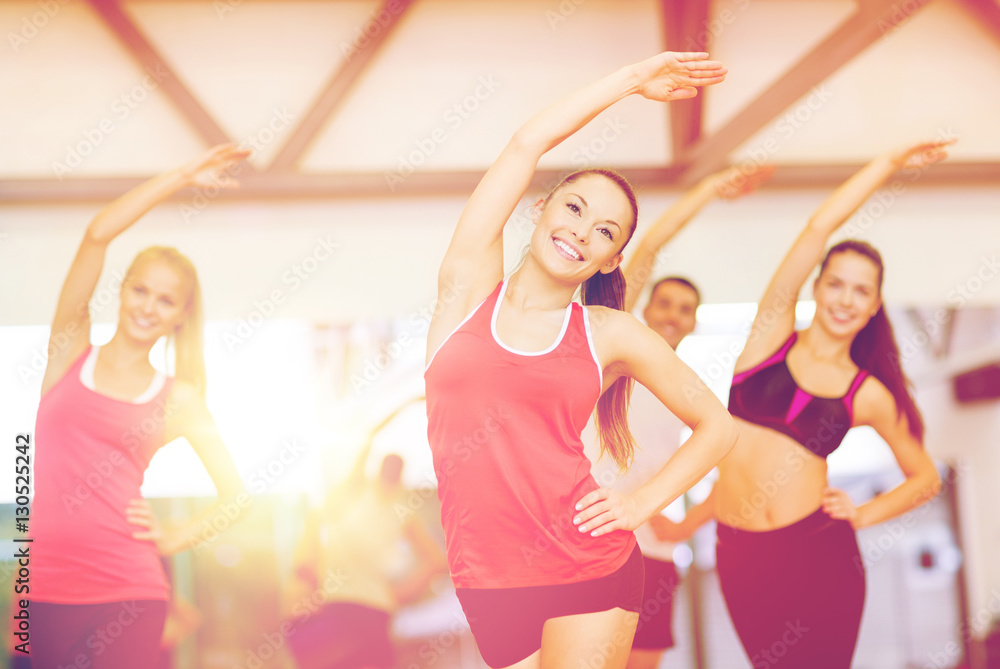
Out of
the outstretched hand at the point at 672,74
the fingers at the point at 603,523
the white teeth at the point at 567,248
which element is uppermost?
the outstretched hand at the point at 672,74

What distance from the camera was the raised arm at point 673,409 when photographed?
257 centimetres

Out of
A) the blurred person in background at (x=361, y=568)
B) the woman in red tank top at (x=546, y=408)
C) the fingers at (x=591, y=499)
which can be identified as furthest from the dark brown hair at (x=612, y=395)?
the blurred person in background at (x=361, y=568)

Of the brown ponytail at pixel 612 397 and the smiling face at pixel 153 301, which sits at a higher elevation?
the smiling face at pixel 153 301

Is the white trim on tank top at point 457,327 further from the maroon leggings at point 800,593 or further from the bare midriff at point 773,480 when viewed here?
the maroon leggings at point 800,593

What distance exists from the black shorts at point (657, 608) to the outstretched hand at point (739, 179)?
1609 millimetres

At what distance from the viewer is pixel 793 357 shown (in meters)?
3.54

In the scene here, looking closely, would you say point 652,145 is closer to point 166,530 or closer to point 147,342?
point 147,342

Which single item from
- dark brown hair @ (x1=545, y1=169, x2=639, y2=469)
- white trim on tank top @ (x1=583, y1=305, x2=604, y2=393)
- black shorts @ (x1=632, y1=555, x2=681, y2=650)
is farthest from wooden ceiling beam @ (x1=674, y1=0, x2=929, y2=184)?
black shorts @ (x1=632, y1=555, x2=681, y2=650)

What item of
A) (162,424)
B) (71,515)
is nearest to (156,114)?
(162,424)

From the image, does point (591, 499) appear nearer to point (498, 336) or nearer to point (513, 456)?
point (513, 456)

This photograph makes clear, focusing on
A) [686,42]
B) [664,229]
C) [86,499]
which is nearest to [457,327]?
[664,229]

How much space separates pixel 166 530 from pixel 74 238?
54.1 inches

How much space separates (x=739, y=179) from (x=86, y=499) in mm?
2945

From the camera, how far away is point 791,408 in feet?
11.4
